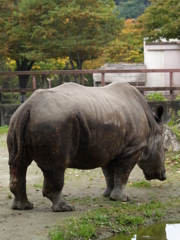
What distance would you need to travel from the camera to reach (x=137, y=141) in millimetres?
6996

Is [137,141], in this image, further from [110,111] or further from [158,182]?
[158,182]

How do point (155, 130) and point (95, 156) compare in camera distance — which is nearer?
point (95, 156)

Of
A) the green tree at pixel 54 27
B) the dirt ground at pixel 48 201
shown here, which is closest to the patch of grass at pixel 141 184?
the dirt ground at pixel 48 201

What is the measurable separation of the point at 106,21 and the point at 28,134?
773 inches

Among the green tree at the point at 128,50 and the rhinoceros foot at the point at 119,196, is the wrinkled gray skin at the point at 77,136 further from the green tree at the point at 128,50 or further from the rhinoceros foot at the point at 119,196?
the green tree at the point at 128,50

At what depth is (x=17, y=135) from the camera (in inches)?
236

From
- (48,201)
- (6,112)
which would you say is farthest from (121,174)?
(6,112)

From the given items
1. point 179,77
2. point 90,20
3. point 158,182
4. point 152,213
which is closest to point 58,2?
point 90,20

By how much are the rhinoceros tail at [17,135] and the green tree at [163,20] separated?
1082cm

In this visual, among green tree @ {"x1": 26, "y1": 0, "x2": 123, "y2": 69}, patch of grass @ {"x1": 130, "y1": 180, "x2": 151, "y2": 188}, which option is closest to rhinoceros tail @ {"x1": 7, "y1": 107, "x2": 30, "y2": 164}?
patch of grass @ {"x1": 130, "y1": 180, "x2": 151, "y2": 188}

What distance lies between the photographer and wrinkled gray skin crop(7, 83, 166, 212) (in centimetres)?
592

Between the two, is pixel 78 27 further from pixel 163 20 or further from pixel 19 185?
pixel 19 185

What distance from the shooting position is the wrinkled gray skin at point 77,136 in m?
5.92

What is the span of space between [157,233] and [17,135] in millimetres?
2032
